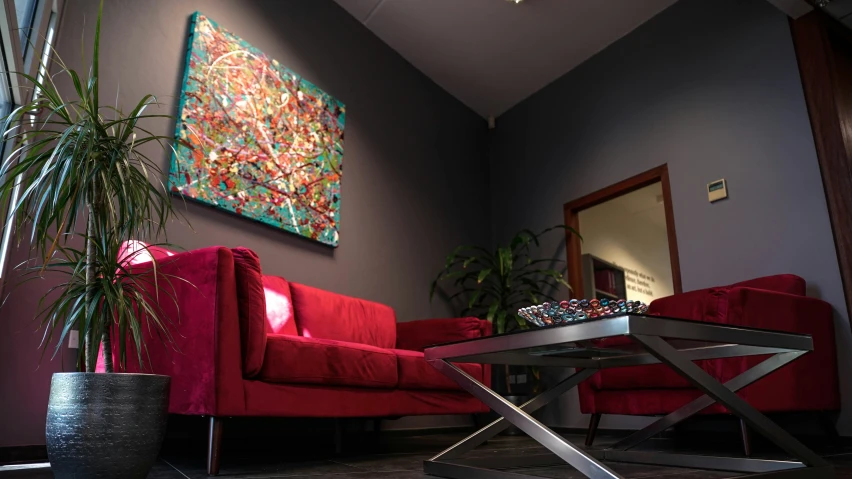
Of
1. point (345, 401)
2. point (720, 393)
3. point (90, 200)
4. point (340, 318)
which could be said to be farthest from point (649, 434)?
point (90, 200)

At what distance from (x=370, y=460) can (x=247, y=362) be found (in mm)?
671

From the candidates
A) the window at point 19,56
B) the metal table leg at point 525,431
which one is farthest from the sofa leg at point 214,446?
the window at point 19,56

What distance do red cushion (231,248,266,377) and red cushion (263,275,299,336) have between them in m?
0.76

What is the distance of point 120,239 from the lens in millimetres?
1534

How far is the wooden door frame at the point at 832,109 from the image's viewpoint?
9.29 feet

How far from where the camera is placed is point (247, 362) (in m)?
1.90

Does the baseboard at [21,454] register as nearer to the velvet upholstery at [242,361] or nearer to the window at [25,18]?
the velvet upholstery at [242,361]

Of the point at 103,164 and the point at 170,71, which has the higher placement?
the point at 170,71

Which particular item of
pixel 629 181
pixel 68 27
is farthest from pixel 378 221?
pixel 68 27

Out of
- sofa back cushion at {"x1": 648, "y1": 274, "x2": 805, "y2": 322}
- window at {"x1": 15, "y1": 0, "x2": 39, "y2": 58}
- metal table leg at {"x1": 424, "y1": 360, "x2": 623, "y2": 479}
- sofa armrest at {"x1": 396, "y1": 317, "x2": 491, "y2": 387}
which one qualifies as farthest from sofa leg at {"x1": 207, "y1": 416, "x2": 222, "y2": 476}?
sofa back cushion at {"x1": 648, "y1": 274, "x2": 805, "y2": 322}

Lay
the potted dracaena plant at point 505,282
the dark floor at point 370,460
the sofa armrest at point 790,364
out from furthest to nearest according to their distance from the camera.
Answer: the potted dracaena plant at point 505,282
the sofa armrest at point 790,364
the dark floor at point 370,460

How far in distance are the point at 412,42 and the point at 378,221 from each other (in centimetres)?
157

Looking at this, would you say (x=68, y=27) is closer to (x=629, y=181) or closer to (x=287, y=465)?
(x=287, y=465)

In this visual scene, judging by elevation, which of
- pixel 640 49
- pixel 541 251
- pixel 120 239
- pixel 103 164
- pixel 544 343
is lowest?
pixel 544 343
